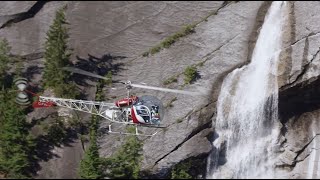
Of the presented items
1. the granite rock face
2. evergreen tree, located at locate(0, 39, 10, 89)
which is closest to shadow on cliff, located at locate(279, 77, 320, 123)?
the granite rock face

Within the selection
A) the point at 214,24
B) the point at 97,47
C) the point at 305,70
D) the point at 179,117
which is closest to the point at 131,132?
the point at 179,117

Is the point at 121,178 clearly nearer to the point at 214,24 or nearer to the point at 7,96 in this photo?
the point at 7,96

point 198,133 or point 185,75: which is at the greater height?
point 185,75

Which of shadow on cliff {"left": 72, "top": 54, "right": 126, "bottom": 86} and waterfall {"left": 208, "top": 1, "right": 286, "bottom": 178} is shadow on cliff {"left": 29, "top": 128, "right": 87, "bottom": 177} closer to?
shadow on cliff {"left": 72, "top": 54, "right": 126, "bottom": 86}

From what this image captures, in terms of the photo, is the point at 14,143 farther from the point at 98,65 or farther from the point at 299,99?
the point at 299,99

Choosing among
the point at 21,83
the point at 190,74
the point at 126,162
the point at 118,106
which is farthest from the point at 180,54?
the point at 21,83

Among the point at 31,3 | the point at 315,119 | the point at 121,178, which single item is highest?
the point at 31,3

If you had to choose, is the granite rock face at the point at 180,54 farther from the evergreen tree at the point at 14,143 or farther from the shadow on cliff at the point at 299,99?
the evergreen tree at the point at 14,143

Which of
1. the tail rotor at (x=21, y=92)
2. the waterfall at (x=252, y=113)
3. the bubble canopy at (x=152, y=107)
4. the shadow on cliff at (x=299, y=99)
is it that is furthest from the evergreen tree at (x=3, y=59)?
the shadow on cliff at (x=299, y=99)
